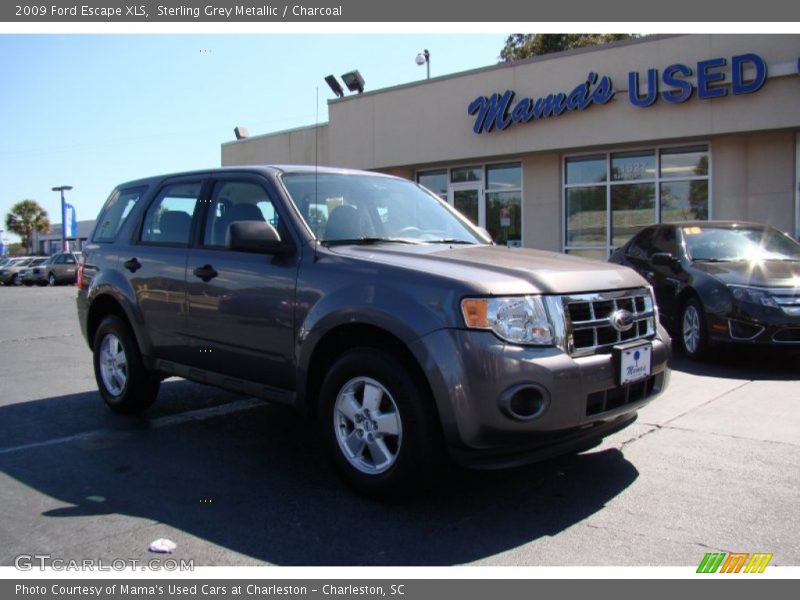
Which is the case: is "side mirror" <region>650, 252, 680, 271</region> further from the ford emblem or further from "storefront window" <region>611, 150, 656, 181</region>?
"storefront window" <region>611, 150, 656, 181</region>

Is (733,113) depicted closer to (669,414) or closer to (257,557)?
(669,414)

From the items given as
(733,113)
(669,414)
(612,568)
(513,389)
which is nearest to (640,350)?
(513,389)

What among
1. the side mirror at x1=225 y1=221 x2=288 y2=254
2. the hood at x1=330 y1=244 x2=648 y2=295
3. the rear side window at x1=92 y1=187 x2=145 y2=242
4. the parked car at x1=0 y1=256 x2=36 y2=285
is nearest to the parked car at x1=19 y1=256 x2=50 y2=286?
the parked car at x1=0 y1=256 x2=36 y2=285

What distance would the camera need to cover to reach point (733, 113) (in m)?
13.5

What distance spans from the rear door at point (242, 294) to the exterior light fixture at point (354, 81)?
16545mm

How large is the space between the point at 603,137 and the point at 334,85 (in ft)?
29.6

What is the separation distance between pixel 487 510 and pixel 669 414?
2.42 metres

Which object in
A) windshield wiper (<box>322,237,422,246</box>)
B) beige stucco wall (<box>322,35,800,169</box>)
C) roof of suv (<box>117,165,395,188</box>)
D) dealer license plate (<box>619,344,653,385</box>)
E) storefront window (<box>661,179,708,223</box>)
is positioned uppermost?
beige stucco wall (<box>322,35,800,169</box>)

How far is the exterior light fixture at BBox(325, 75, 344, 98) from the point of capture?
68.9 feet

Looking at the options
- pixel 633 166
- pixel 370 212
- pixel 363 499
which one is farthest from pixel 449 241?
pixel 633 166

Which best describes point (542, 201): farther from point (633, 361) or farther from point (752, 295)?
point (633, 361)

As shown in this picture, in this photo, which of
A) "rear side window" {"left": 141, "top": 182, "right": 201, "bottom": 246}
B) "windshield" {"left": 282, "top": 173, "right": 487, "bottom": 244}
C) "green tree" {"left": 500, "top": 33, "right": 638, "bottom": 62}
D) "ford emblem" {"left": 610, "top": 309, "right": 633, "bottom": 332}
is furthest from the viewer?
"green tree" {"left": 500, "top": 33, "right": 638, "bottom": 62}

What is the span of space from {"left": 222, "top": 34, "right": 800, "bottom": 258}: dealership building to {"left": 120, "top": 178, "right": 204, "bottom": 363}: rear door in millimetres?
11484

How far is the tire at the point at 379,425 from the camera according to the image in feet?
11.6
